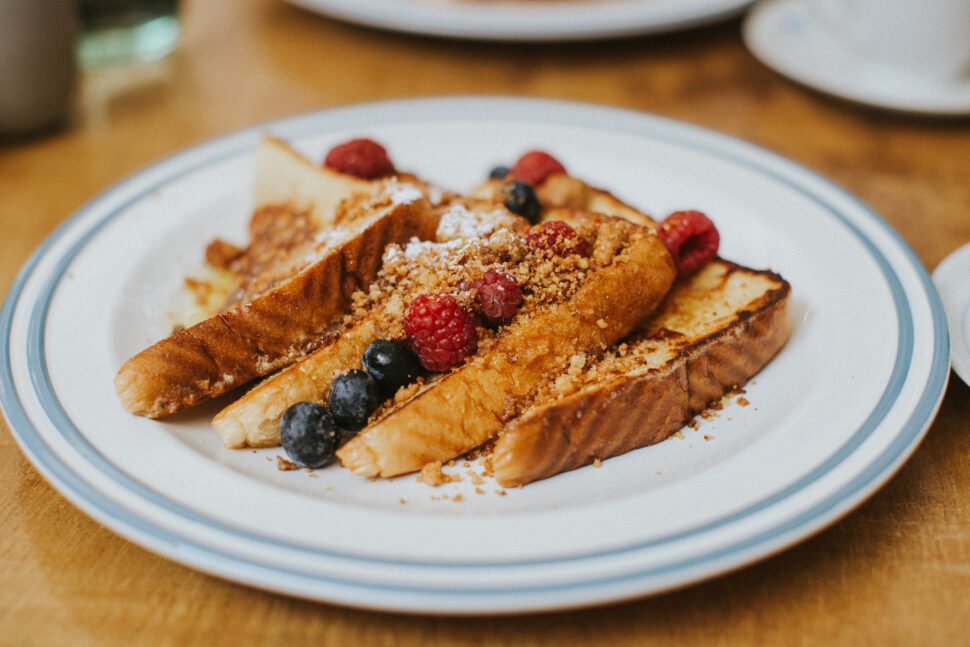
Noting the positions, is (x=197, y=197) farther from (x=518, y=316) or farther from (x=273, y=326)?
(x=518, y=316)

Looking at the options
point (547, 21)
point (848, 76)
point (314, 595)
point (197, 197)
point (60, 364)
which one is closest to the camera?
point (314, 595)

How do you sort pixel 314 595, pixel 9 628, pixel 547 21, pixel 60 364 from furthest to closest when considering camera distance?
pixel 547 21
pixel 60 364
pixel 9 628
pixel 314 595

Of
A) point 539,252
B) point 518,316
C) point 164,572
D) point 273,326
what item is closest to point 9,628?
point 164,572

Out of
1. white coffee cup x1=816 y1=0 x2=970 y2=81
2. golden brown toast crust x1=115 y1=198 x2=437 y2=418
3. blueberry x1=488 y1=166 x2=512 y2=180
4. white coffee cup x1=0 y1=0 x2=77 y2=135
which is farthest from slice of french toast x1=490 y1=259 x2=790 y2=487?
white coffee cup x1=0 y1=0 x2=77 y2=135

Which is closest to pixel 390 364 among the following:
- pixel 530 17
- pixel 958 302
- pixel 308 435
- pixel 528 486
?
pixel 308 435

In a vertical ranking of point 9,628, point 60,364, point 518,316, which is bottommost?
point 9,628

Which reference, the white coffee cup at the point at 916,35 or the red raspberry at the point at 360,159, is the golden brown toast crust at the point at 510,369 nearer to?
the red raspberry at the point at 360,159

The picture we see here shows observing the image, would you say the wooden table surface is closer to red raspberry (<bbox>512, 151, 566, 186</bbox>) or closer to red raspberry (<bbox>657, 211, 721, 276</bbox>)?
red raspberry (<bbox>657, 211, 721, 276</bbox>)
